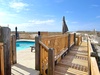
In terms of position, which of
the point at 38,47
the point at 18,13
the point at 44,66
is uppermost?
the point at 18,13

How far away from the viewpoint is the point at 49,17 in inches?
1284

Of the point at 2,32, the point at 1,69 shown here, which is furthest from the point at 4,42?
the point at 1,69

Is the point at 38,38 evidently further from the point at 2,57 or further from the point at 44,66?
the point at 2,57

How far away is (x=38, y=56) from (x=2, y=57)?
2.13 meters

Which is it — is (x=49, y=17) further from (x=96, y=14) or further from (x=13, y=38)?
(x=13, y=38)

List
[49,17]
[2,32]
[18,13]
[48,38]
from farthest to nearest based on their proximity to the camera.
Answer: [49,17], [18,13], [48,38], [2,32]

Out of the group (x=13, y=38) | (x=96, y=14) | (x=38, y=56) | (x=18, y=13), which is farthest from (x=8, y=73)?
(x=96, y=14)

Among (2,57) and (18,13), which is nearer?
(2,57)

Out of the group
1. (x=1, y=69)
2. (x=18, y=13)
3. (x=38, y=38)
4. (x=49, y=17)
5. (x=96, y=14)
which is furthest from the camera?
(x=96, y=14)

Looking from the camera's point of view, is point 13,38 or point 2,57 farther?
point 13,38

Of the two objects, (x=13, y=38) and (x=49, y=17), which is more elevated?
(x=49, y=17)

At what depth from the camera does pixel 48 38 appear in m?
4.61

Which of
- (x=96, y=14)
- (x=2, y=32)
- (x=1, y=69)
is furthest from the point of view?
(x=96, y=14)

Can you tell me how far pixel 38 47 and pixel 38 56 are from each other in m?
0.33
